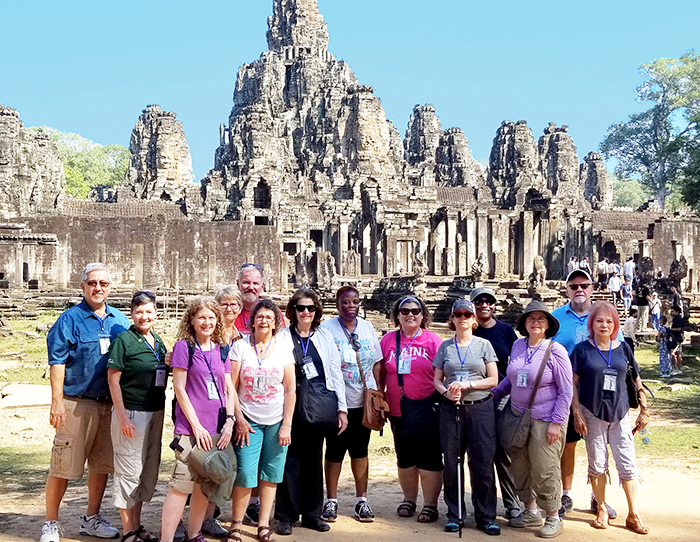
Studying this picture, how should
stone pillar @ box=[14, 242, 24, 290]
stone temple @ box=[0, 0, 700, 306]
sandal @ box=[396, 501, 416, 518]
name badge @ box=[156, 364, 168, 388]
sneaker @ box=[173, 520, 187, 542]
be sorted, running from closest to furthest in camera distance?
name badge @ box=[156, 364, 168, 388] → sneaker @ box=[173, 520, 187, 542] → sandal @ box=[396, 501, 416, 518] → stone pillar @ box=[14, 242, 24, 290] → stone temple @ box=[0, 0, 700, 306]

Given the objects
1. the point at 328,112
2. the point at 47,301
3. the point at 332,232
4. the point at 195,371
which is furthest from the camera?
the point at 328,112

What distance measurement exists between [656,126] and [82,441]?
240 feet

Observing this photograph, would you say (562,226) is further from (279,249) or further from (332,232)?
(279,249)

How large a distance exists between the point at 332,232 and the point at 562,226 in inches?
497

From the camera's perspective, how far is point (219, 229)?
32969mm

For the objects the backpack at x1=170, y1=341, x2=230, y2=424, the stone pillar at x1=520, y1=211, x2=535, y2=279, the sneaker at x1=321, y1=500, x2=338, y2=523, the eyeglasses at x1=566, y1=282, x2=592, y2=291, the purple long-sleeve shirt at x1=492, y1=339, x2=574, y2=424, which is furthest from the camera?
the stone pillar at x1=520, y1=211, x2=535, y2=279

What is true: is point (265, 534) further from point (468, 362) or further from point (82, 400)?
point (468, 362)

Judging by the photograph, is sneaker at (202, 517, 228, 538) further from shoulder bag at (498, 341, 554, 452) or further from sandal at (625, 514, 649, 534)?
sandal at (625, 514, 649, 534)

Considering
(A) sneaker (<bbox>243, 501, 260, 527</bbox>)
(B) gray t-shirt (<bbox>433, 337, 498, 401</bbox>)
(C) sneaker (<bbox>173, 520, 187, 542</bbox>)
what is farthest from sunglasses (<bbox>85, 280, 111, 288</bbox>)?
(B) gray t-shirt (<bbox>433, 337, 498, 401</bbox>)

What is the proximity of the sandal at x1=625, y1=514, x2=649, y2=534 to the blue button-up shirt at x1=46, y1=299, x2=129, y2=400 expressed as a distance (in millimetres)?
3887

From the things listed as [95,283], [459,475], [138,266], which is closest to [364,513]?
[459,475]

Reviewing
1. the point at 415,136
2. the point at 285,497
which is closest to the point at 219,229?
the point at 285,497

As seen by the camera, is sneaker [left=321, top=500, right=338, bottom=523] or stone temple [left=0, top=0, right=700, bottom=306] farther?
stone temple [left=0, top=0, right=700, bottom=306]

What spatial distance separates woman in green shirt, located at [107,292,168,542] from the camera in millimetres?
5309
